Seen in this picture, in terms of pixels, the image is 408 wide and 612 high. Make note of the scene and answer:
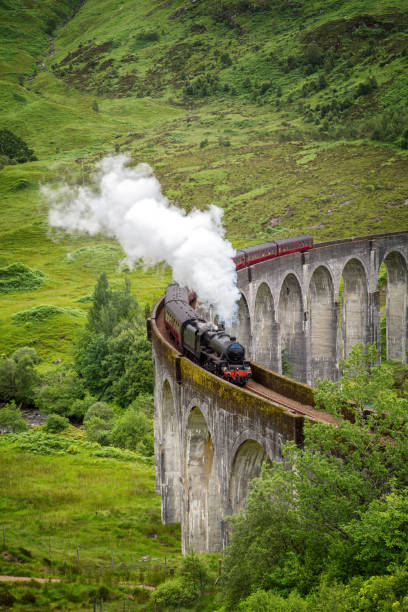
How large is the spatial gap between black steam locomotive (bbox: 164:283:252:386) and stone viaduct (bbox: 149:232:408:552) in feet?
3.33

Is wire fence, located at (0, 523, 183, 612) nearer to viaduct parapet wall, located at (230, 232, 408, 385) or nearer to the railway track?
the railway track

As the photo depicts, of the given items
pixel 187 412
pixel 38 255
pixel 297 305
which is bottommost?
pixel 187 412

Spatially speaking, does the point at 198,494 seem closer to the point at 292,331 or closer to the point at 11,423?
the point at 11,423

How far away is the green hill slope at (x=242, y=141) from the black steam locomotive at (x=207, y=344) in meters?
40.1

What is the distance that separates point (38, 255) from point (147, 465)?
6710cm

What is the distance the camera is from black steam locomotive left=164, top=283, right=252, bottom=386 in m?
25.7

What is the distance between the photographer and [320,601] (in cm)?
1356

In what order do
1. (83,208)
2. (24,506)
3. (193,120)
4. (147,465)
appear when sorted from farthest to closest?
1. (193,120)
2. (83,208)
3. (147,465)
4. (24,506)

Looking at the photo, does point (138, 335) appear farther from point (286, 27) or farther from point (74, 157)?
point (286, 27)

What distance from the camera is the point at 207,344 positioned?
92.7 ft

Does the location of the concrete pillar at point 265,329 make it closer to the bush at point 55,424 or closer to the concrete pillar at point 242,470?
the bush at point 55,424

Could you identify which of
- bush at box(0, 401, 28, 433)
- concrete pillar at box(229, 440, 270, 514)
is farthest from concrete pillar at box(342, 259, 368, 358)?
concrete pillar at box(229, 440, 270, 514)

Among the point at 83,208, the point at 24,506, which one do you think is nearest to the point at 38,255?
the point at 83,208

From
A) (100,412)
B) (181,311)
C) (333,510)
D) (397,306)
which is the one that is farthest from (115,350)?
(333,510)
